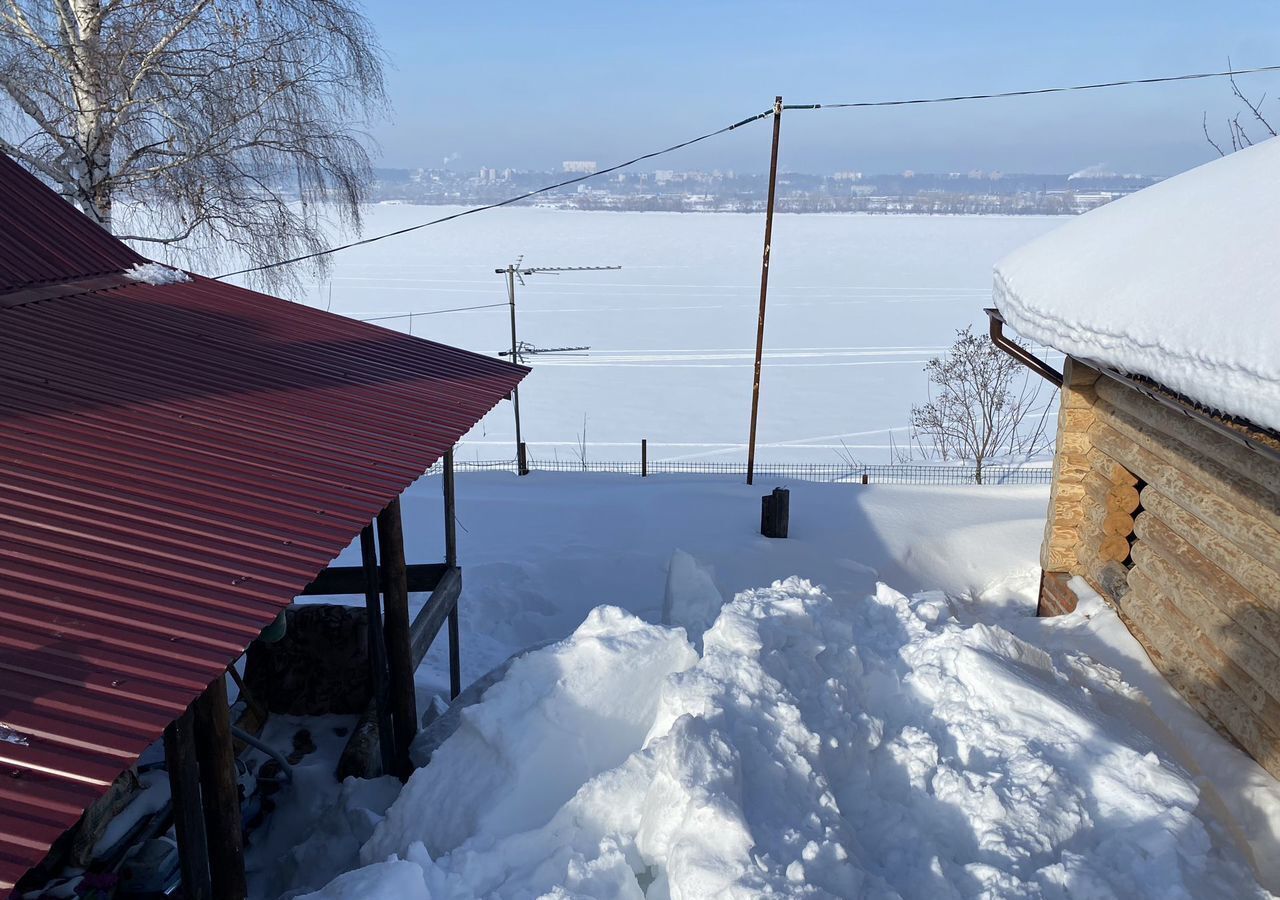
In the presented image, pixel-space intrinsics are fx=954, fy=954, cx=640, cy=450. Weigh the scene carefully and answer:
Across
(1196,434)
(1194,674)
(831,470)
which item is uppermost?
(1196,434)

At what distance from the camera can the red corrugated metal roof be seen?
8.39 feet

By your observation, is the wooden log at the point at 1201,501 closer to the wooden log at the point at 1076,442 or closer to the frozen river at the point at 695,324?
the wooden log at the point at 1076,442

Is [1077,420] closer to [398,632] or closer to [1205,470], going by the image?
[1205,470]

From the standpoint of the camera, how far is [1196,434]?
5695 millimetres

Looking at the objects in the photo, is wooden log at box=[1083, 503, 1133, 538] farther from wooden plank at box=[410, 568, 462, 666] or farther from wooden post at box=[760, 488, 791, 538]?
wooden plank at box=[410, 568, 462, 666]

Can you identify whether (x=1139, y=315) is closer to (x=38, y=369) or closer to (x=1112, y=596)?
(x=1112, y=596)

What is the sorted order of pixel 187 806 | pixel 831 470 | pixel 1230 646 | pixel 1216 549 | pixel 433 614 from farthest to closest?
pixel 831 470 → pixel 433 614 → pixel 1216 549 → pixel 1230 646 → pixel 187 806

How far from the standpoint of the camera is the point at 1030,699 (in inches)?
199

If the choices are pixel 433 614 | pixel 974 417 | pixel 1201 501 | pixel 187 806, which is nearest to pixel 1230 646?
pixel 1201 501

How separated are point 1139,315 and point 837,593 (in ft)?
17.9

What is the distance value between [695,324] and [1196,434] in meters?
35.7

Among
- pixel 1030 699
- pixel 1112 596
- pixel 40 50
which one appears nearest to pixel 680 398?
pixel 40 50

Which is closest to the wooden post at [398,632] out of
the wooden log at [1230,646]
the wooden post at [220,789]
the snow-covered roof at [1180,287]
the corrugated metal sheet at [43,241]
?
the wooden post at [220,789]

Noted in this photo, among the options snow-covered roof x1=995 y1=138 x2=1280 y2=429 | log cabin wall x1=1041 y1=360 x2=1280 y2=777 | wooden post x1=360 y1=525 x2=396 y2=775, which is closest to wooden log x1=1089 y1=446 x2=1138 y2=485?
log cabin wall x1=1041 y1=360 x2=1280 y2=777
